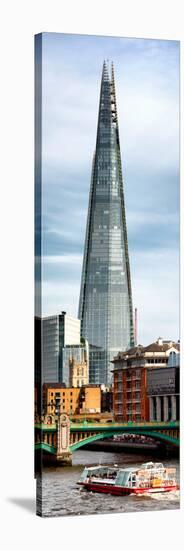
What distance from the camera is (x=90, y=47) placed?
693 inches

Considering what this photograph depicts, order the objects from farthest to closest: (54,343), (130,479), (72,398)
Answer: (130,479) → (72,398) → (54,343)

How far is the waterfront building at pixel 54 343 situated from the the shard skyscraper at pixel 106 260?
0.29 meters

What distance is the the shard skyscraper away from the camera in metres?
17.8

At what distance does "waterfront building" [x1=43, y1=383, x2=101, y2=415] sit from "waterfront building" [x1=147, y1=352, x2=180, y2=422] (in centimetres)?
62

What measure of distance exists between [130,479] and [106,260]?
2191mm

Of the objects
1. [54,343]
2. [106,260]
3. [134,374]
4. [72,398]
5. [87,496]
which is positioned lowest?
[87,496]

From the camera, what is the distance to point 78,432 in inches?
695

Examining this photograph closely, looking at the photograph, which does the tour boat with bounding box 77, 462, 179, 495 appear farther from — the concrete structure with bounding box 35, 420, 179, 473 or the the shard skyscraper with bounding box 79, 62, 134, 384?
the the shard skyscraper with bounding box 79, 62, 134, 384

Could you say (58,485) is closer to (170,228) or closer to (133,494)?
(133,494)

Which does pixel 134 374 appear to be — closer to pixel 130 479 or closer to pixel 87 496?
pixel 130 479

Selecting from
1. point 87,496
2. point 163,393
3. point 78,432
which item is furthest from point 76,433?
point 163,393

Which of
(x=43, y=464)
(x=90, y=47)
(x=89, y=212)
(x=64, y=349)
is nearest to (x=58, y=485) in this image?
(x=43, y=464)

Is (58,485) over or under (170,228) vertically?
under

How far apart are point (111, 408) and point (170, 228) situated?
6.22ft
